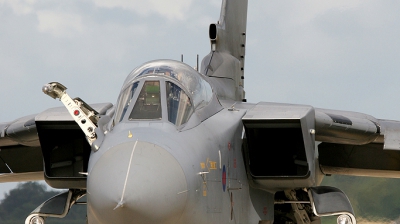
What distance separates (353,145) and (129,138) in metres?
5.03

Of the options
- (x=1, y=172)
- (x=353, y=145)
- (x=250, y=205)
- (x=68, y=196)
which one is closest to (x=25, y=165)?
(x=1, y=172)

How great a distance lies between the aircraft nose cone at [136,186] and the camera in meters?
5.77

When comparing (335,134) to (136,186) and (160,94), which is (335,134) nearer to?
(160,94)

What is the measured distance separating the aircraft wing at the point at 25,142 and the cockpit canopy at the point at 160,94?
4.88 feet

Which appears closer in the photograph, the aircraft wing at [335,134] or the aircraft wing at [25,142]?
the aircraft wing at [335,134]

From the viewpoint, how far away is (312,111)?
8656 mm

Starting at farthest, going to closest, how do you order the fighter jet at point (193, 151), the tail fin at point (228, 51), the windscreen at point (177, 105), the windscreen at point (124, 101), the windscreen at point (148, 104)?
the tail fin at point (228, 51) → the windscreen at point (124, 101) → the windscreen at point (177, 105) → the windscreen at point (148, 104) → the fighter jet at point (193, 151)

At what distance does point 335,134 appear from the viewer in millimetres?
9344

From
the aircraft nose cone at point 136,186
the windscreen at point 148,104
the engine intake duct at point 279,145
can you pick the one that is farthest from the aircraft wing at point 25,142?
the aircraft nose cone at point 136,186

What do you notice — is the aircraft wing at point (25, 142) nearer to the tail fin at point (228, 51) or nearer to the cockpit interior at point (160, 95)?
the cockpit interior at point (160, 95)

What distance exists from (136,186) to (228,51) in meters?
6.28

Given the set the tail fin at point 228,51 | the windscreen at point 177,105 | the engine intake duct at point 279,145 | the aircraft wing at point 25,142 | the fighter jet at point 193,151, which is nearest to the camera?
the fighter jet at point 193,151

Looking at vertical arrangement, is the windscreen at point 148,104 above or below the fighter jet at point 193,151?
above

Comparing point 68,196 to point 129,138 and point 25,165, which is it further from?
point 129,138
